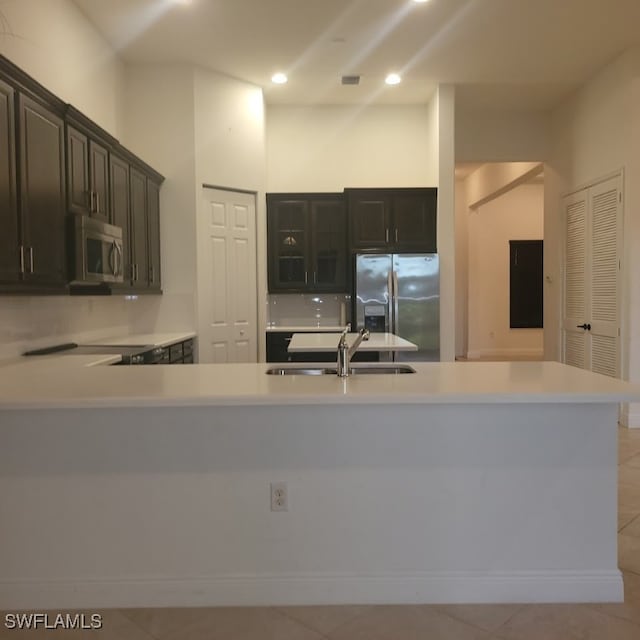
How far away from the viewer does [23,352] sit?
317 cm

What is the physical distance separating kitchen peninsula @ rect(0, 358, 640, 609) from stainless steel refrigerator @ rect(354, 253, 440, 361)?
3.30 m

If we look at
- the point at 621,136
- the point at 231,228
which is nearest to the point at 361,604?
the point at 231,228

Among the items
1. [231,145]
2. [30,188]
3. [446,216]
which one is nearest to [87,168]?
[30,188]

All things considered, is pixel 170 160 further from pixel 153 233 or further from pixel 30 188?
pixel 30 188

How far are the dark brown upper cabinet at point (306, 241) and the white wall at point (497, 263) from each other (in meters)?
4.45

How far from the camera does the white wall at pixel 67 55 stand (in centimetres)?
321

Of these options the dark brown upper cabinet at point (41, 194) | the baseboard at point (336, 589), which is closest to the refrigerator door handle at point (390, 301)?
the dark brown upper cabinet at point (41, 194)

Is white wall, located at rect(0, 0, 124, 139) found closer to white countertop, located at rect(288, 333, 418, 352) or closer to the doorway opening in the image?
white countertop, located at rect(288, 333, 418, 352)

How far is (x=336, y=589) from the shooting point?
2.08m

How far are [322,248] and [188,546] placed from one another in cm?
429

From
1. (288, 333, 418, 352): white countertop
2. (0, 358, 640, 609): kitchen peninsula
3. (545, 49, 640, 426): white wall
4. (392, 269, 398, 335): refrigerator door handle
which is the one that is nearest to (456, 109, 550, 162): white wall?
(545, 49, 640, 426): white wall

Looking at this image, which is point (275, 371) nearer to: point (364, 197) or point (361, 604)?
point (361, 604)

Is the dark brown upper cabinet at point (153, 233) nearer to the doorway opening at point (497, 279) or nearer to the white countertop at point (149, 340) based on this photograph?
the white countertop at point (149, 340)

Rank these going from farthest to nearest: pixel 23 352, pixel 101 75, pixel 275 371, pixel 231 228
→ pixel 231 228 < pixel 101 75 < pixel 23 352 < pixel 275 371
